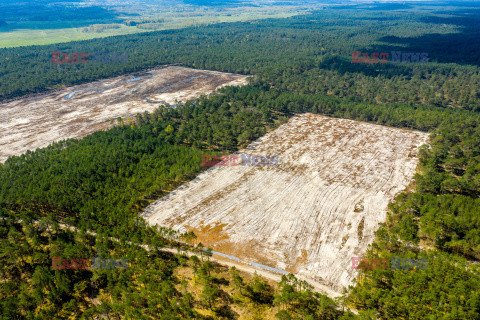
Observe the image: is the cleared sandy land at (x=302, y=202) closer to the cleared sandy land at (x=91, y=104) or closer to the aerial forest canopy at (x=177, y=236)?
the aerial forest canopy at (x=177, y=236)

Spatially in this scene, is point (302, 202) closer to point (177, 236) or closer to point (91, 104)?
point (177, 236)

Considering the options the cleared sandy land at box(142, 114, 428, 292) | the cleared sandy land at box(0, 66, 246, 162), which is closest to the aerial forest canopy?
the cleared sandy land at box(142, 114, 428, 292)

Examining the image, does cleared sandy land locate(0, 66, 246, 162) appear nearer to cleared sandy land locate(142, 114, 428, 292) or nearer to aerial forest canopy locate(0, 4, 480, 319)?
aerial forest canopy locate(0, 4, 480, 319)

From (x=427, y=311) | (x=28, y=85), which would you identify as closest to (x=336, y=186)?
(x=427, y=311)

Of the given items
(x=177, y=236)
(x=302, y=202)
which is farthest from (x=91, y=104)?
(x=302, y=202)

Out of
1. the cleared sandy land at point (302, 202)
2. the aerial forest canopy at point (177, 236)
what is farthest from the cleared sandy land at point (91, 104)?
the cleared sandy land at point (302, 202)

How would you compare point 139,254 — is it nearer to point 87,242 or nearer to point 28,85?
point 87,242
